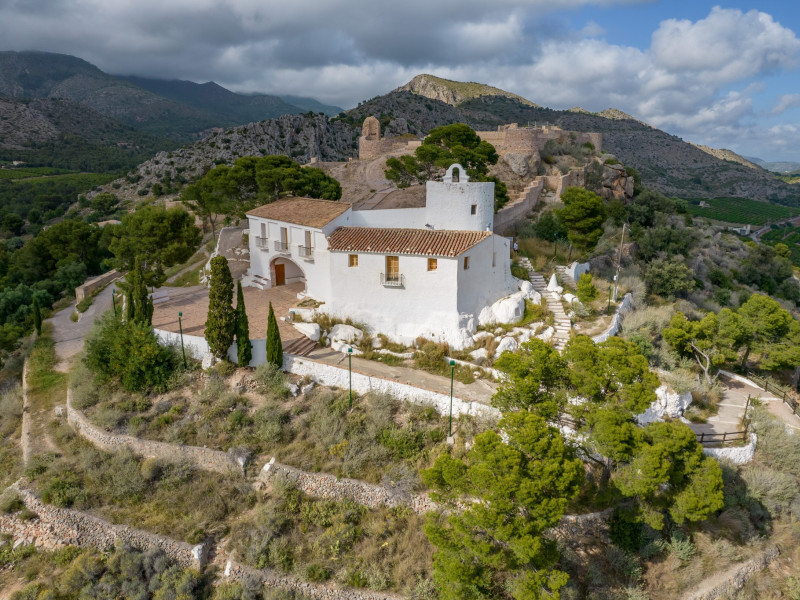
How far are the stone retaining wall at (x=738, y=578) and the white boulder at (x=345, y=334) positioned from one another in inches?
498

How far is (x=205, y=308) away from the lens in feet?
70.8

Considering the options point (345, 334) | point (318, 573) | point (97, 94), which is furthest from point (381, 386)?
point (97, 94)

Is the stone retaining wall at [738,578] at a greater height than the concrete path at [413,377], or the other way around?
the concrete path at [413,377]

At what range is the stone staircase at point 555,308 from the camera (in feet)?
59.0

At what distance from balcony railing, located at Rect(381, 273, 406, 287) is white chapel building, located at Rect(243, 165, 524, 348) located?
4 cm

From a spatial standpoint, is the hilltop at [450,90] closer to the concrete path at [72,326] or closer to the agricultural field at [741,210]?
the agricultural field at [741,210]

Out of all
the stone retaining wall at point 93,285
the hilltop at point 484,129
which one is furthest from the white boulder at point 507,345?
the hilltop at point 484,129

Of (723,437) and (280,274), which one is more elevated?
(280,274)

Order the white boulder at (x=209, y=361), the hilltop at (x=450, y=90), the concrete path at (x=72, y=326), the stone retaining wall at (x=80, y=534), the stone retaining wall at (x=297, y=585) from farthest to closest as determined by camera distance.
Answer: the hilltop at (x=450, y=90) < the concrete path at (x=72, y=326) < the white boulder at (x=209, y=361) < the stone retaining wall at (x=80, y=534) < the stone retaining wall at (x=297, y=585)

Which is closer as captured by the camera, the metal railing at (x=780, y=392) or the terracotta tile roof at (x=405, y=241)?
the metal railing at (x=780, y=392)

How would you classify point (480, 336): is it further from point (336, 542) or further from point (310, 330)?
point (336, 542)

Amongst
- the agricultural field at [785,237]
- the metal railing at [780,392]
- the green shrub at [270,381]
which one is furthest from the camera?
the agricultural field at [785,237]

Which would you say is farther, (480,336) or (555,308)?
(555,308)

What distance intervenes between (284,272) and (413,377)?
36.0ft
